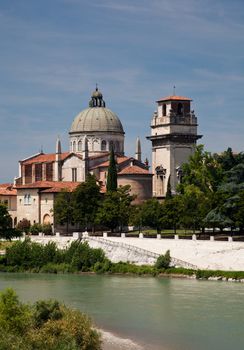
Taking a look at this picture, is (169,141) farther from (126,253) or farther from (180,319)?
(180,319)

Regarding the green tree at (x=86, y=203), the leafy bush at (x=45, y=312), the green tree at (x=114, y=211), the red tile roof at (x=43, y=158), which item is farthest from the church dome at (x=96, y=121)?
the leafy bush at (x=45, y=312)

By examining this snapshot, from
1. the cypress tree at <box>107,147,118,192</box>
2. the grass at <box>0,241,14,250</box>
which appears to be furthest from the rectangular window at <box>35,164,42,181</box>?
the grass at <box>0,241,14,250</box>

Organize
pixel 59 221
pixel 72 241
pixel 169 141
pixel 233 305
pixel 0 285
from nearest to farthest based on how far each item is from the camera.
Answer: pixel 233 305 → pixel 0 285 → pixel 72 241 → pixel 59 221 → pixel 169 141

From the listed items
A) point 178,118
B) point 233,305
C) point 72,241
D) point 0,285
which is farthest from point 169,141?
point 233,305

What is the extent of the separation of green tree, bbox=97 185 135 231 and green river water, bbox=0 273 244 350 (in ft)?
39.1

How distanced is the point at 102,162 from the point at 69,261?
28.5 meters

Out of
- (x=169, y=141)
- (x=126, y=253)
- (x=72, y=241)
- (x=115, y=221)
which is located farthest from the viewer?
(x=169, y=141)

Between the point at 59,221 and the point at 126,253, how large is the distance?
15.1 metres

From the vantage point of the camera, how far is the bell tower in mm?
78875

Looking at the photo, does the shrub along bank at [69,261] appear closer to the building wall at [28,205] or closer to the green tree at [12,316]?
the building wall at [28,205]

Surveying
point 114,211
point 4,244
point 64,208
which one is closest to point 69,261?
point 4,244

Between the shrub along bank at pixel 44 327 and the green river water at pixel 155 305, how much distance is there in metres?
3.07

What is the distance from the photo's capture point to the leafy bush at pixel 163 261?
2126 inches

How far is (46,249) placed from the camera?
199ft
